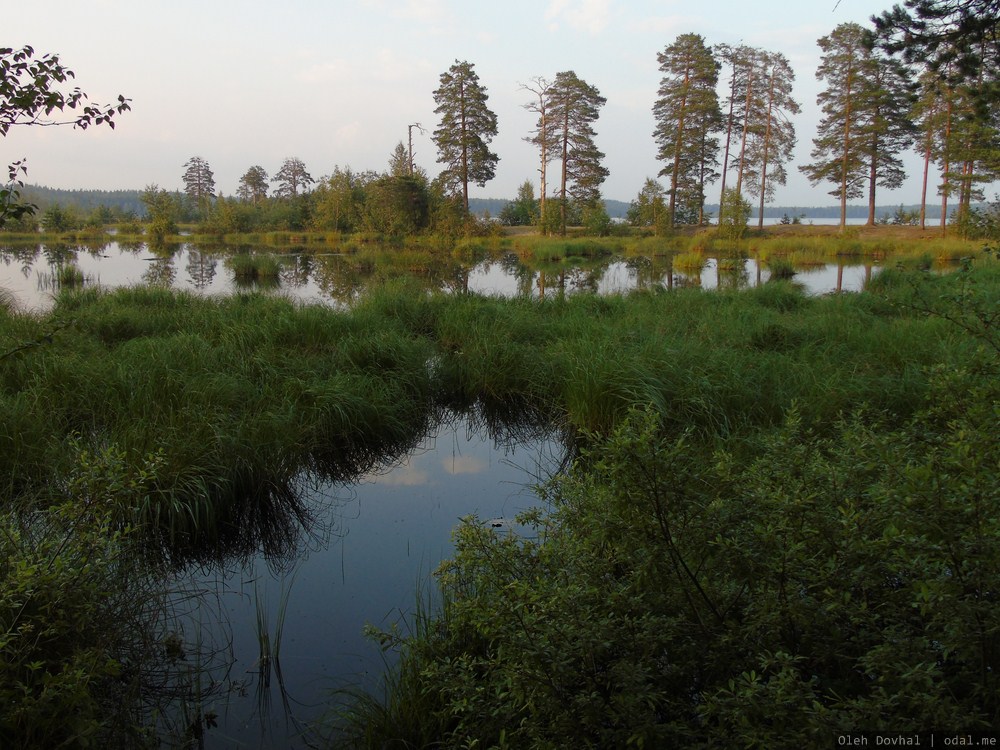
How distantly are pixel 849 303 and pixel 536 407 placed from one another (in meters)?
5.48

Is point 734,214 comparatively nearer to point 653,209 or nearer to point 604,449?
point 653,209

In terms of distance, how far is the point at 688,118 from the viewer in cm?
3791

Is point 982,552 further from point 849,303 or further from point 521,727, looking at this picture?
point 849,303

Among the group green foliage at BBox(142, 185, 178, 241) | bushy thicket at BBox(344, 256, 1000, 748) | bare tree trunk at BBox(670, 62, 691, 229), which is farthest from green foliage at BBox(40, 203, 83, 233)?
bushy thicket at BBox(344, 256, 1000, 748)

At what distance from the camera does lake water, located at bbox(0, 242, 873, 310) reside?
15.0m

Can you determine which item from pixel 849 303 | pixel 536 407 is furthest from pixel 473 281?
pixel 536 407

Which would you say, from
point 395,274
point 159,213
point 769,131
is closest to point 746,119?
point 769,131

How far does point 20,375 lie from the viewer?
525cm

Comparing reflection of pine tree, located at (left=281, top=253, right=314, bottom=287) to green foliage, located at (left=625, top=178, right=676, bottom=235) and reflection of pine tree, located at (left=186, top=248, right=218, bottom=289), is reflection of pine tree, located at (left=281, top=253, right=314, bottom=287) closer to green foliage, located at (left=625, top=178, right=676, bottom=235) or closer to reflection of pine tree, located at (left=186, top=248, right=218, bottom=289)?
reflection of pine tree, located at (left=186, top=248, right=218, bottom=289)

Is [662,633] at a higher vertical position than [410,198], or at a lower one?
lower

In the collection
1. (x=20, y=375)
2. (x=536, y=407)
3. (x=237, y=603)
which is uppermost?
(x=20, y=375)

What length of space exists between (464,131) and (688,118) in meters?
13.0

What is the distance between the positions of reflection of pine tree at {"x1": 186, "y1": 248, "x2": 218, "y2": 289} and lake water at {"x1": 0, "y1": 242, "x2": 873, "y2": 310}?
2 cm

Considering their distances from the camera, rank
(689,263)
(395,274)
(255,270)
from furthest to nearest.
A: 1. (689,263)
2. (255,270)
3. (395,274)
